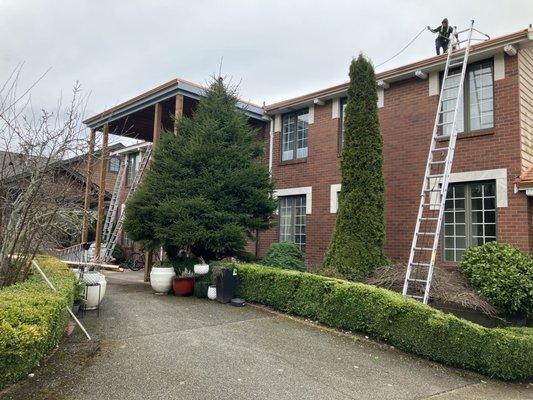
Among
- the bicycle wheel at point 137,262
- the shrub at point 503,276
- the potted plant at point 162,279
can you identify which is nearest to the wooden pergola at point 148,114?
the potted plant at point 162,279

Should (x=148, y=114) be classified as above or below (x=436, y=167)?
above

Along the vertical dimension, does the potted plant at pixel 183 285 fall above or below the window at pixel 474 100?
below

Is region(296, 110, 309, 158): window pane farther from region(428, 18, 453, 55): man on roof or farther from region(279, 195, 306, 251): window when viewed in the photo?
region(428, 18, 453, 55): man on roof

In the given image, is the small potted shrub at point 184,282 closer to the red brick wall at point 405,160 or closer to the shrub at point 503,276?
the red brick wall at point 405,160

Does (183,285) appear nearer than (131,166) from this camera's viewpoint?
Yes

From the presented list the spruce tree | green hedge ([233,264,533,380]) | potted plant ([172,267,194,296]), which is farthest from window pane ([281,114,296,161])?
green hedge ([233,264,533,380])

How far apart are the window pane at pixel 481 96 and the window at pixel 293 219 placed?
17.9ft

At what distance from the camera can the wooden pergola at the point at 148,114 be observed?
12867 mm

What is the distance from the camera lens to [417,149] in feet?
35.9

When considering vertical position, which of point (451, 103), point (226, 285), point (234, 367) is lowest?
point (234, 367)

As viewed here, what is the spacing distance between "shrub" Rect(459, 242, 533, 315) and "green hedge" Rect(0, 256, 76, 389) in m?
7.38

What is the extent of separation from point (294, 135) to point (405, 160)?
13.6 feet

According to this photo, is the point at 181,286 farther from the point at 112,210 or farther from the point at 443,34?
the point at 112,210

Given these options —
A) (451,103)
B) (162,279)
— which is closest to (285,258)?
(162,279)
